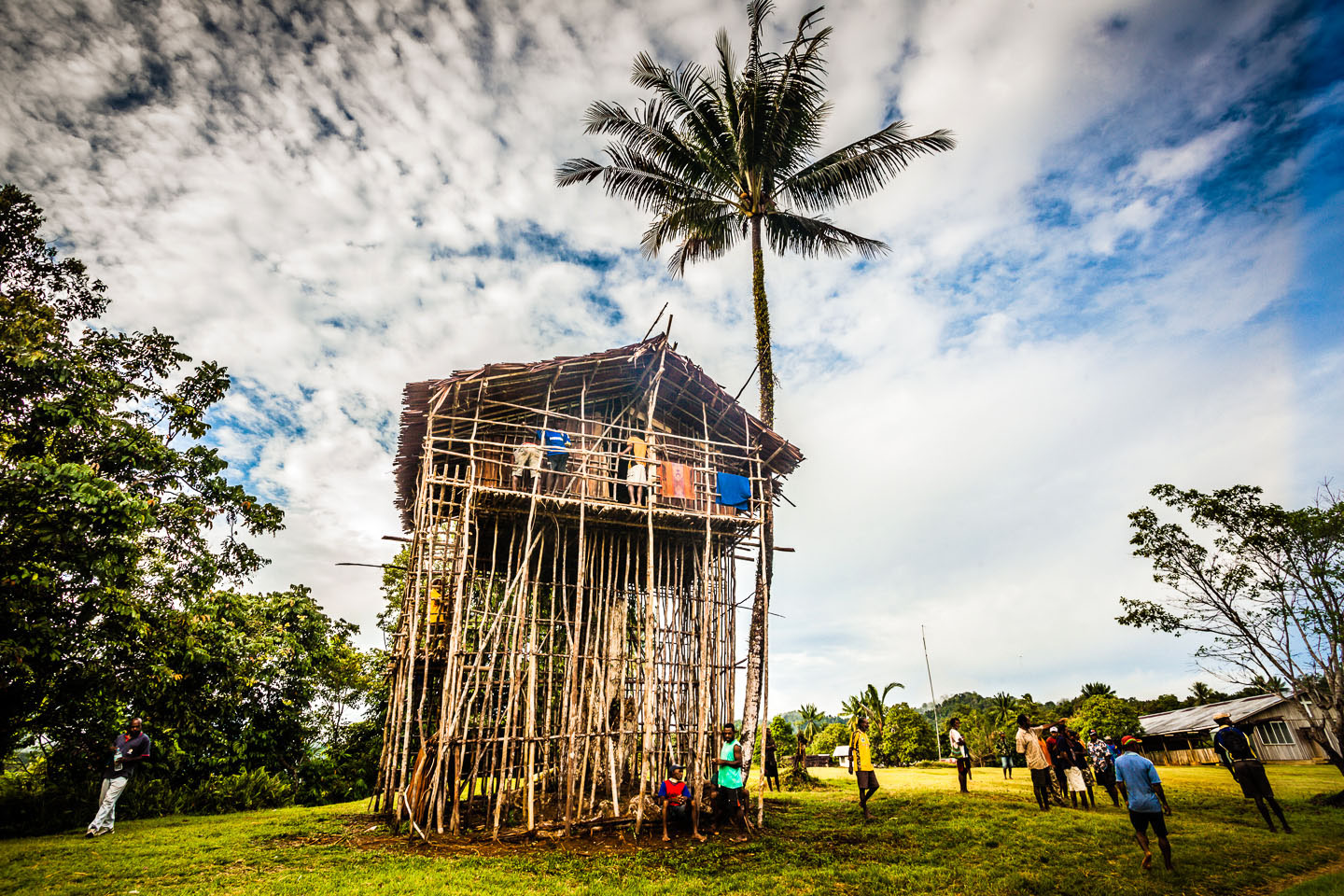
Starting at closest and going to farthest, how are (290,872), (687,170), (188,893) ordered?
(188,893) < (290,872) < (687,170)

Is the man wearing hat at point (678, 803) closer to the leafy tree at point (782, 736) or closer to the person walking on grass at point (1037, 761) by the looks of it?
the person walking on grass at point (1037, 761)

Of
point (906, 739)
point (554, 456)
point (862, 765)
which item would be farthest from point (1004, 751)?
point (554, 456)

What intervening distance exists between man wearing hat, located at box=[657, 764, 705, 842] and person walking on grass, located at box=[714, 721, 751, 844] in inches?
17.9

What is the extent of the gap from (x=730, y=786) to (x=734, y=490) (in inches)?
233

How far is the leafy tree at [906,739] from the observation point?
34375 mm

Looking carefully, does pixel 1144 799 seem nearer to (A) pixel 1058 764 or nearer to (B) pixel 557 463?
(A) pixel 1058 764

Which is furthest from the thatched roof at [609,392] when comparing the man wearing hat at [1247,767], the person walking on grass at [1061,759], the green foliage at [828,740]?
the green foliage at [828,740]

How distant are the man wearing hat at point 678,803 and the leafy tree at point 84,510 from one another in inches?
391

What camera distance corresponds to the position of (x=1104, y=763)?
13898 millimetres

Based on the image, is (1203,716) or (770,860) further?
(1203,716)

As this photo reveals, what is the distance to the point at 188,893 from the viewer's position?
23.6 feet

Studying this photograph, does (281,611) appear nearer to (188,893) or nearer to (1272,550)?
(188,893)

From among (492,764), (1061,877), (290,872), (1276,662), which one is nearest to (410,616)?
(492,764)

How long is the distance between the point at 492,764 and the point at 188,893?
15.0ft
